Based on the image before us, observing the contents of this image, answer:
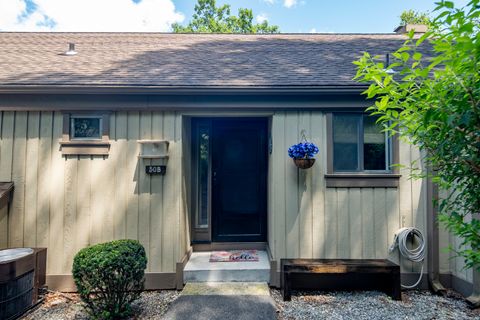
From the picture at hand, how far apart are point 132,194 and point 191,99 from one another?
1.54 meters

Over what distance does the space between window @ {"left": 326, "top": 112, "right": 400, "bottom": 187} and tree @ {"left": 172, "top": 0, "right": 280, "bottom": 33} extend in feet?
63.9

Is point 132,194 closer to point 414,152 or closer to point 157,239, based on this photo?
point 157,239

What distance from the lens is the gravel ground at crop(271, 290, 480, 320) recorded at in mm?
2986

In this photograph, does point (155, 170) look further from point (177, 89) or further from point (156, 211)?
point (177, 89)

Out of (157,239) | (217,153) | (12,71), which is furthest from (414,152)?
(12,71)

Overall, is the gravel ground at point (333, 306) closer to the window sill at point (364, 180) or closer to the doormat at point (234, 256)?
the doormat at point (234, 256)

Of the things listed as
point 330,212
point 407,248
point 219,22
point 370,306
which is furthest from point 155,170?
point 219,22

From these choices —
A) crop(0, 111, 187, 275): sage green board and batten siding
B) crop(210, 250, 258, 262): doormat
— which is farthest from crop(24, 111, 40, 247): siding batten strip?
crop(210, 250, 258, 262): doormat

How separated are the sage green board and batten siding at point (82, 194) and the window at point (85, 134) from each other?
82 millimetres

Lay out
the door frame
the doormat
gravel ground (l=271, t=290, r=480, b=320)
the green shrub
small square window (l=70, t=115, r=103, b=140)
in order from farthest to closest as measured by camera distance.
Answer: the door frame, the doormat, small square window (l=70, t=115, r=103, b=140), gravel ground (l=271, t=290, r=480, b=320), the green shrub

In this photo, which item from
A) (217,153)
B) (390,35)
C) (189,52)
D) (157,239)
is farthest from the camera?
(390,35)

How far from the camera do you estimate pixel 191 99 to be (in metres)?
3.74

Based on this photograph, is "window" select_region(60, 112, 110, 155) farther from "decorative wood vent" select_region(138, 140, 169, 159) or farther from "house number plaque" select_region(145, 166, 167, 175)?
"house number plaque" select_region(145, 166, 167, 175)

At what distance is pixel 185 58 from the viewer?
190 inches
